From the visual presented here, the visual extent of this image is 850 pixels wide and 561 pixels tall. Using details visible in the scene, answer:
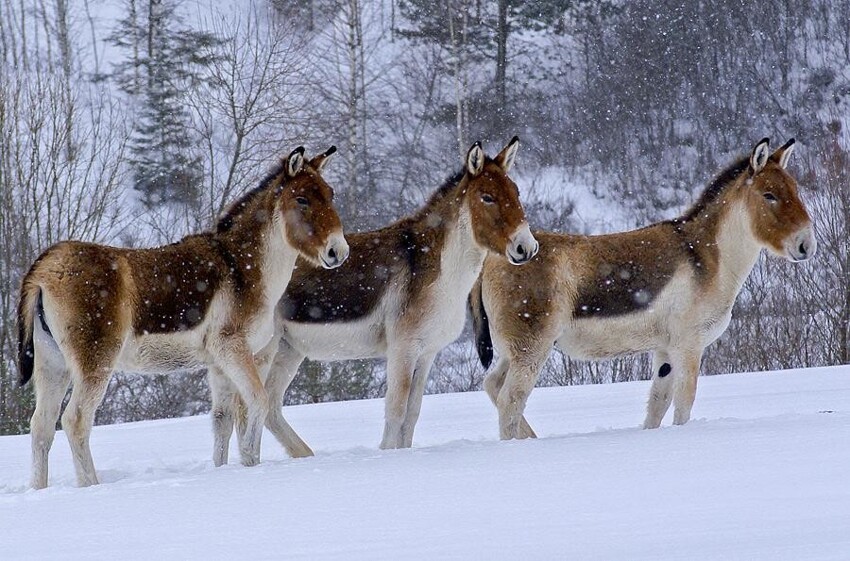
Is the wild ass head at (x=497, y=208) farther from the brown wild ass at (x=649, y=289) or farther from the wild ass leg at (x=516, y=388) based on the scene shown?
the wild ass leg at (x=516, y=388)

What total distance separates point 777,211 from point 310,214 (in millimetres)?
3707

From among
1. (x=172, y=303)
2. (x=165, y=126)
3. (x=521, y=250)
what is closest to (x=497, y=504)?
(x=521, y=250)

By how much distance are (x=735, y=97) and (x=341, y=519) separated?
88.2 ft

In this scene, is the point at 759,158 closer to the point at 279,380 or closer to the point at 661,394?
the point at 661,394

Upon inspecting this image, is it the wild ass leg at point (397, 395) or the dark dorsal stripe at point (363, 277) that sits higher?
the dark dorsal stripe at point (363, 277)

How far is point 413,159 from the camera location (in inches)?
1067

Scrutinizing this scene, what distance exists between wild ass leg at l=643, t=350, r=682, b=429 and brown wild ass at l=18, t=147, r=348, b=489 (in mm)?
2918

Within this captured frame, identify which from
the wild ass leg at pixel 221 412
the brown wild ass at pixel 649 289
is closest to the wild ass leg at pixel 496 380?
the brown wild ass at pixel 649 289

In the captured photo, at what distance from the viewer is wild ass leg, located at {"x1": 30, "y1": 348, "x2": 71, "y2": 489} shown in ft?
22.6

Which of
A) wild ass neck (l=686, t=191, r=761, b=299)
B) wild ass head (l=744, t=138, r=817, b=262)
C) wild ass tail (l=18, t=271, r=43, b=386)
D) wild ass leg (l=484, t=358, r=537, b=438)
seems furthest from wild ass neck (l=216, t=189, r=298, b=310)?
wild ass head (l=744, t=138, r=817, b=262)

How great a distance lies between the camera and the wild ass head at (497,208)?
24.8ft

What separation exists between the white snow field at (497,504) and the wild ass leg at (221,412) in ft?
1.05

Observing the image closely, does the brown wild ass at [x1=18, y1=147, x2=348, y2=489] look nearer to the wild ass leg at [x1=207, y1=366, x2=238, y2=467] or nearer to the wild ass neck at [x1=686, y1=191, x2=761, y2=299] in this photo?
the wild ass leg at [x1=207, y1=366, x2=238, y2=467]

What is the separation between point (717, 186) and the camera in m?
8.65
